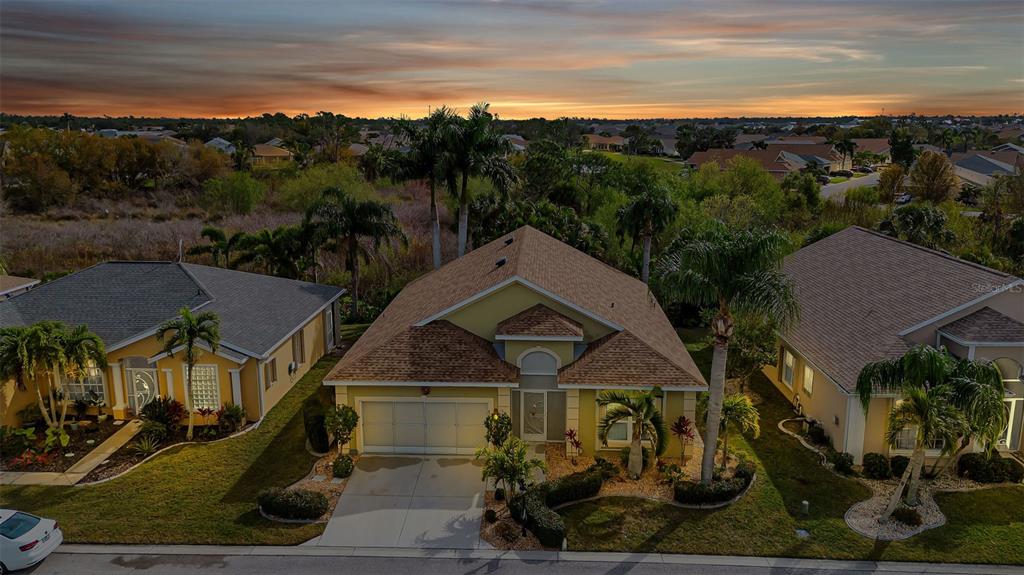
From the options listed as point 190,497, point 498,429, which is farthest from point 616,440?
point 190,497

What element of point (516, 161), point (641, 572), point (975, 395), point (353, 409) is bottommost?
point (641, 572)

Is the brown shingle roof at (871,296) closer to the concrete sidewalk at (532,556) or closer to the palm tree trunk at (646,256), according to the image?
the concrete sidewalk at (532,556)

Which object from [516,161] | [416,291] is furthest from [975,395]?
[516,161]

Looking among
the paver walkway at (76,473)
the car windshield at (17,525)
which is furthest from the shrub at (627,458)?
the paver walkway at (76,473)

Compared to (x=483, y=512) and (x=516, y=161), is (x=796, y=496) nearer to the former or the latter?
(x=483, y=512)

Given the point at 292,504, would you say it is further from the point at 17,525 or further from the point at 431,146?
the point at 431,146

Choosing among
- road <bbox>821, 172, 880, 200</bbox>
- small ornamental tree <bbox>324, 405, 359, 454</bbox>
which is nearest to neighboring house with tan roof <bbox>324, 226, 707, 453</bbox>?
small ornamental tree <bbox>324, 405, 359, 454</bbox>
